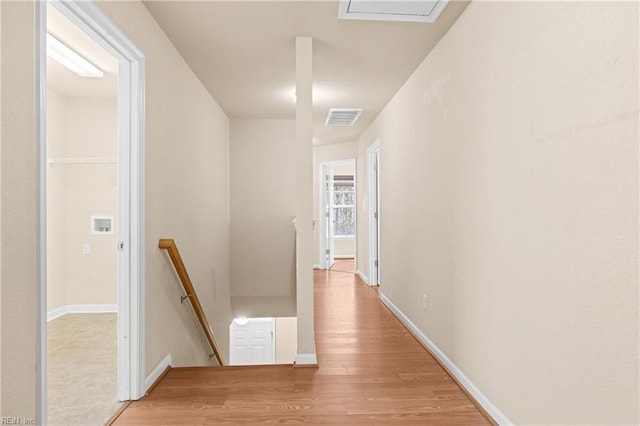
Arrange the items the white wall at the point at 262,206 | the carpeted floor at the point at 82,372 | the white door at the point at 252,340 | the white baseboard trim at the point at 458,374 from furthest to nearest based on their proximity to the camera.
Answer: the white door at the point at 252,340, the white wall at the point at 262,206, the carpeted floor at the point at 82,372, the white baseboard trim at the point at 458,374

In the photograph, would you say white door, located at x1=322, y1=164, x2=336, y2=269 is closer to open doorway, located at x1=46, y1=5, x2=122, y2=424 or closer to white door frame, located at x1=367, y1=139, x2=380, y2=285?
white door frame, located at x1=367, y1=139, x2=380, y2=285

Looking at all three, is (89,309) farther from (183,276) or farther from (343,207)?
(343,207)

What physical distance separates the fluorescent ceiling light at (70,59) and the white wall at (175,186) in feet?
3.09

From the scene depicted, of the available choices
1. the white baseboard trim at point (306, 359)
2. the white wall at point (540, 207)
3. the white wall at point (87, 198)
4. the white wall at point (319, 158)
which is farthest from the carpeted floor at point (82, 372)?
the white wall at point (319, 158)

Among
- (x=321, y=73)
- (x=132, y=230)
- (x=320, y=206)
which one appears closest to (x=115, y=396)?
(x=132, y=230)

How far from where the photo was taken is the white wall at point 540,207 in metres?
1.34

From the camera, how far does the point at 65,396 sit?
8.16ft

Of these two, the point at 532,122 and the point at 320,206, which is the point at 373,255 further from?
the point at 532,122

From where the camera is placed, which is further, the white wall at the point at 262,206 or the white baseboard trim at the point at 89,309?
the white wall at the point at 262,206

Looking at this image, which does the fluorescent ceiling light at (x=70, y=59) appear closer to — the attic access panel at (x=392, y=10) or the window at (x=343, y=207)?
the attic access panel at (x=392, y=10)

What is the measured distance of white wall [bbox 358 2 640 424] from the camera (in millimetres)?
1344

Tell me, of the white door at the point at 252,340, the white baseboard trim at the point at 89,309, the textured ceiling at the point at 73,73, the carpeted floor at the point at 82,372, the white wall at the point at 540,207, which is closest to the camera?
the white wall at the point at 540,207

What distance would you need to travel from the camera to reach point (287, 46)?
316 cm

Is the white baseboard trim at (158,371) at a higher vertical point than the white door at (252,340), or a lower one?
higher
